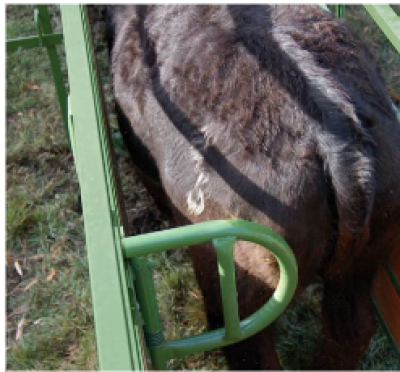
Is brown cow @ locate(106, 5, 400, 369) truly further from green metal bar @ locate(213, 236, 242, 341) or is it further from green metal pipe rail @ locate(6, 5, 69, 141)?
green metal pipe rail @ locate(6, 5, 69, 141)

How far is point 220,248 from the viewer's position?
148 cm

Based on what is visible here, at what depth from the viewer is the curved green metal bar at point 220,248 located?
1.40 meters

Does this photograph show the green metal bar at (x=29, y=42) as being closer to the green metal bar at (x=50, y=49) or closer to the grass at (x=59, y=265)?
the green metal bar at (x=50, y=49)

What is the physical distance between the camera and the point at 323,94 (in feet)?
6.00

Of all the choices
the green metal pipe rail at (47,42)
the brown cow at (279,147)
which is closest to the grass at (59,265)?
the green metal pipe rail at (47,42)

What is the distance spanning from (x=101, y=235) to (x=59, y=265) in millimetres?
2034

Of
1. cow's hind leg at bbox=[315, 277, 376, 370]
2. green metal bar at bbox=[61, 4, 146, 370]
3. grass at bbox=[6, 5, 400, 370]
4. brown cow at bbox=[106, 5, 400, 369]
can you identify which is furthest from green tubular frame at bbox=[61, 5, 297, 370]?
grass at bbox=[6, 5, 400, 370]

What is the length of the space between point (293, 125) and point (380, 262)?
0.65 metres

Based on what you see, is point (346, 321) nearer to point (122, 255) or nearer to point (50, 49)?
point (122, 255)

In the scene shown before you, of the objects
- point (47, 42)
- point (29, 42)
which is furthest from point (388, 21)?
point (29, 42)

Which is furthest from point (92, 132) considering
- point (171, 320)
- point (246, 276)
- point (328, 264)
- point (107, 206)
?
point (171, 320)

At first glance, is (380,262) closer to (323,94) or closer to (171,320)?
(323,94)

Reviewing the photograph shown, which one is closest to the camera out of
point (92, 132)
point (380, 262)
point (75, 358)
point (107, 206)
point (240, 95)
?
point (107, 206)

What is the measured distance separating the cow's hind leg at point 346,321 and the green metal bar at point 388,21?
2.63 feet
